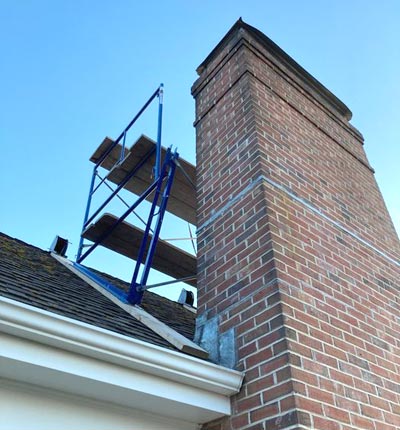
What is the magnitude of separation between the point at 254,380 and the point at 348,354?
68 cm

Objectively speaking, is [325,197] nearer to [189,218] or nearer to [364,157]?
[364,157]

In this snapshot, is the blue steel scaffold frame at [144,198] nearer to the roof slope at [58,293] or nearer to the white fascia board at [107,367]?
the roof slope at [58,293]

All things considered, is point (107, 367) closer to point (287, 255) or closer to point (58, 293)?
point (58, 293)

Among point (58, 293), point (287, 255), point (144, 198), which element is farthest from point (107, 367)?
point (144, 198)

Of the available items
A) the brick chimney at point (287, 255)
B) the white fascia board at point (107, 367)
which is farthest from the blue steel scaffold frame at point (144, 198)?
the white fascia board at point (107, 367)

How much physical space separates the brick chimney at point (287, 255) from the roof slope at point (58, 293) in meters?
0.61

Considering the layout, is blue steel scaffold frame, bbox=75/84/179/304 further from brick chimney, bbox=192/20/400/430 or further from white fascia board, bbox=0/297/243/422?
white fascia board, bbox=0/297/243/422

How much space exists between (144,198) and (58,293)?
1.45 metres

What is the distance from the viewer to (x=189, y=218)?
644cm

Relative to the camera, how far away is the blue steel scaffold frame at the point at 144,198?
149 inches

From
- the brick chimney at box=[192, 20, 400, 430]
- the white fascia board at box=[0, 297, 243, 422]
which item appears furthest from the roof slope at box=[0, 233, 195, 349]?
the brick chimney at box=[192, 20, 400, 430]

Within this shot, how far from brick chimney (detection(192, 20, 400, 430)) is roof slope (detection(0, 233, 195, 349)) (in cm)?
61

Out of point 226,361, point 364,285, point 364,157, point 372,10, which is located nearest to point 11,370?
point 226,361

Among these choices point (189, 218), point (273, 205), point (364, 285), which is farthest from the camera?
point (189, 218)
